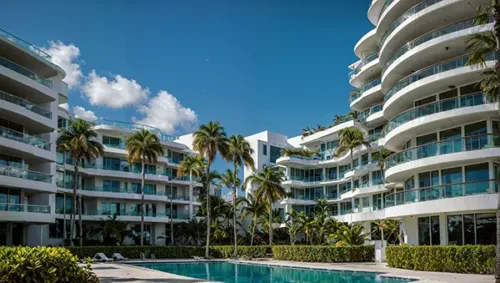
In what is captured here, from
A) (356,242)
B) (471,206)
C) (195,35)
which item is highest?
(195,35)

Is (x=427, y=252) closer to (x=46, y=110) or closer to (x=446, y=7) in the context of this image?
(x=446, y=7)

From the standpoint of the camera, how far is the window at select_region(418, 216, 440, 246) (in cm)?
3206

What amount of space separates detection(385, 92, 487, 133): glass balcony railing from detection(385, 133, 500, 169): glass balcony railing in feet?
6.54

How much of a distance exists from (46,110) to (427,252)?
104 feet

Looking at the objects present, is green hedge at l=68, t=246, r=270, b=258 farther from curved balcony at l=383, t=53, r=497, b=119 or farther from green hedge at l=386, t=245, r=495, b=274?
curved balcony at l=383, t=53, r=497, b=119

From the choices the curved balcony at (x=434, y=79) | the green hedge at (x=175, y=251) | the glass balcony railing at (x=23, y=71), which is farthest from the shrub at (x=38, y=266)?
the green hedge at (x=175, y=251)

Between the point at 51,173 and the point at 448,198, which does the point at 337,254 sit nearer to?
the point at 448,198

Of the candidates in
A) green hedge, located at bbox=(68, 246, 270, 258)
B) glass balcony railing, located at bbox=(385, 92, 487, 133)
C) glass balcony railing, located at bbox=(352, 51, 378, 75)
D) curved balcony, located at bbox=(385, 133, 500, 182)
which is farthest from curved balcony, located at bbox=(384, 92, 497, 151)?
green hedge, located at bbox=(68, 246, 270, 258)

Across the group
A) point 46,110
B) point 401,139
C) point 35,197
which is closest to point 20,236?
point 35,197

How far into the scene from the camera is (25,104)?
40000mm

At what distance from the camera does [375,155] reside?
4766 centimetres

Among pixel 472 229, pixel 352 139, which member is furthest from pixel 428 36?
pixel 352 139

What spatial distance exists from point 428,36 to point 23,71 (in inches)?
1172

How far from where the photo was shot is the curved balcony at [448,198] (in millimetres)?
28047
